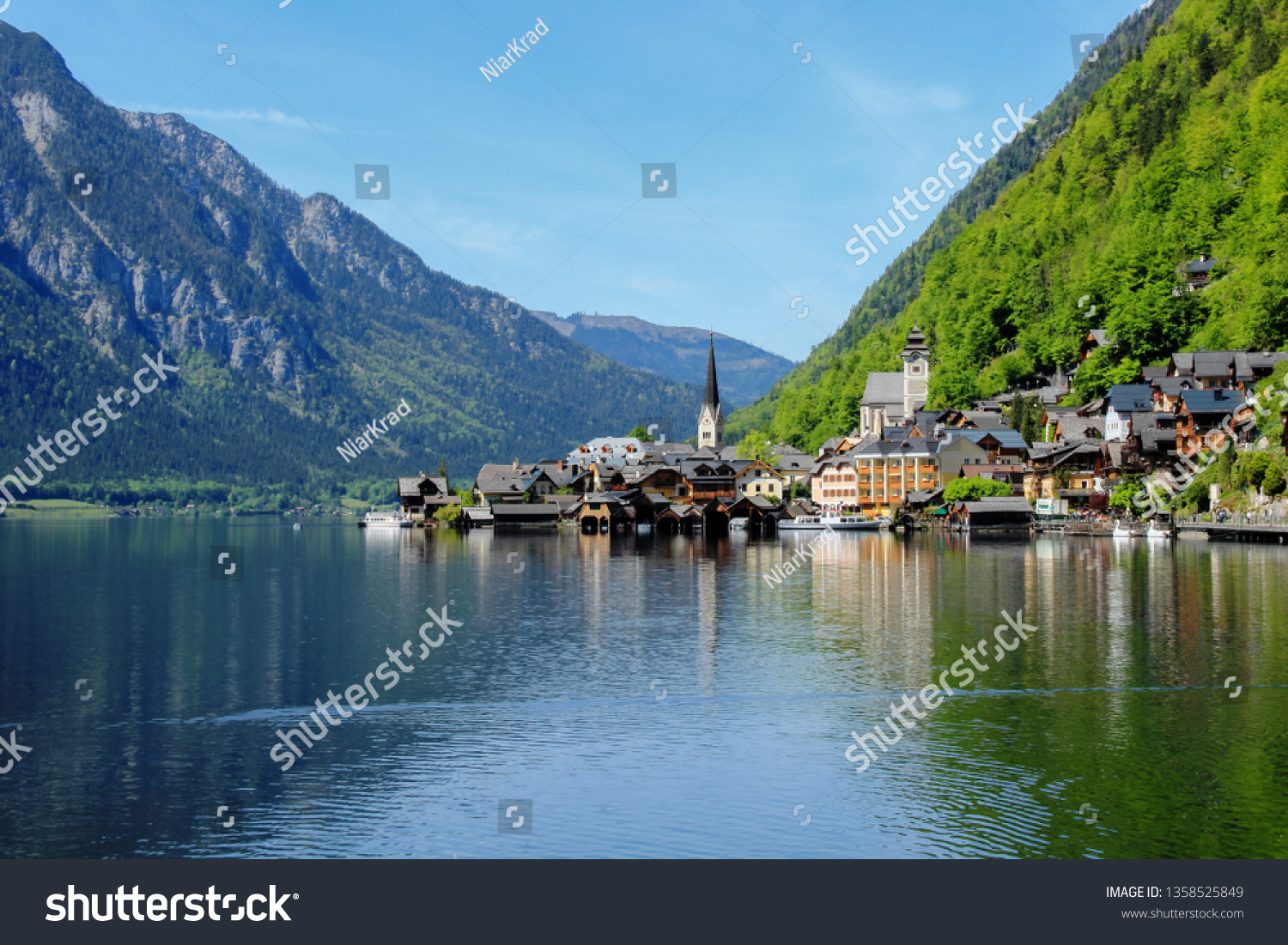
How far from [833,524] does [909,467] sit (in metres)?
17.5

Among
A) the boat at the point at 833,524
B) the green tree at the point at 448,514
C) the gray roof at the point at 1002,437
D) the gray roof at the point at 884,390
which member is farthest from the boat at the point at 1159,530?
the green tree at the point at 448,514

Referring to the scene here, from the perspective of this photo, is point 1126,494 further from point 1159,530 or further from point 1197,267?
point 1197,267

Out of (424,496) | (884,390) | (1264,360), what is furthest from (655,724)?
(884,390)

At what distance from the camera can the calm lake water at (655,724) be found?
779 inches

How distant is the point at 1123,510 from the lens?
11394cm

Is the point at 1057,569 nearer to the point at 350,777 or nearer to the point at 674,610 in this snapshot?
the point at 674,610

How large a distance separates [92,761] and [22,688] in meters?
9.44

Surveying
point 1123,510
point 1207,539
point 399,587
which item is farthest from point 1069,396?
point 399,587

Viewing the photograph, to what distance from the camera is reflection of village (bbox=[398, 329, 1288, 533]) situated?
114 metres

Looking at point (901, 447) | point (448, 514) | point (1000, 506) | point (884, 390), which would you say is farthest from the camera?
point (884, 390)

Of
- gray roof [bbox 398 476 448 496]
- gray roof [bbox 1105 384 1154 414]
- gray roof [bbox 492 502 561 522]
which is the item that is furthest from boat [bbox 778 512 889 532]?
gray roof [bbox 398 476 448 496]

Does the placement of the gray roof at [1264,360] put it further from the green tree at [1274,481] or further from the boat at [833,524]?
the boat at [833,524]

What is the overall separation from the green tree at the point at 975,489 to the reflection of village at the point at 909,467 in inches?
78.9

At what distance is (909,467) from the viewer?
14475 centimetres
